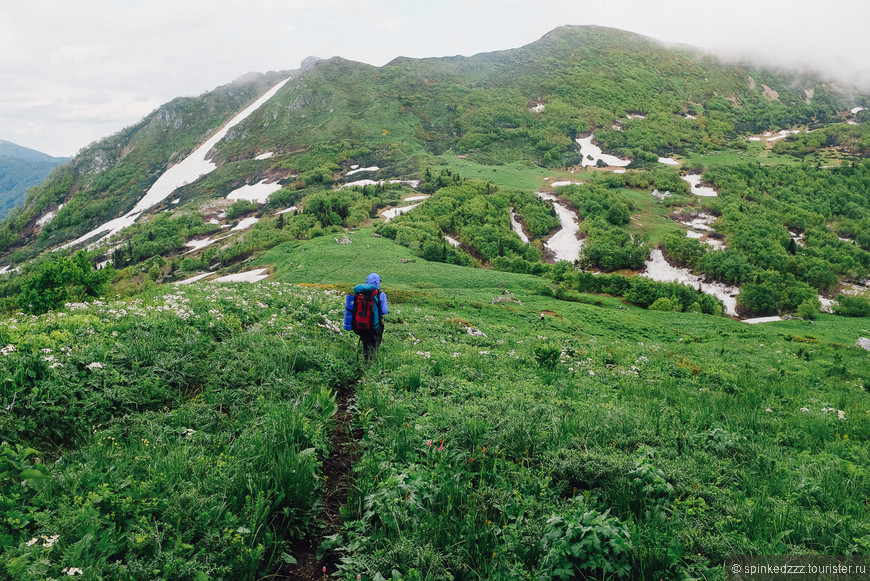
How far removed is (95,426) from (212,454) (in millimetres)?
2098

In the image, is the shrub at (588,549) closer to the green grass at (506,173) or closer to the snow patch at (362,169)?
the green grass at (506,173)

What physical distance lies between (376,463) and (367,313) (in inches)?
210

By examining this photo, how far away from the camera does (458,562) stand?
3959 mm

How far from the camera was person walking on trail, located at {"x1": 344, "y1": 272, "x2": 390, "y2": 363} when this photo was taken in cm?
1041

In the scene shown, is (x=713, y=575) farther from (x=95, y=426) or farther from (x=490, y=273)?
(x=490, y=273)

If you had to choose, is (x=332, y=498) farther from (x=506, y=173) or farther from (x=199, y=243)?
(x=506, y=173)

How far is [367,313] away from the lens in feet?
34.1

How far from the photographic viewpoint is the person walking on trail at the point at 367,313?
1041cm

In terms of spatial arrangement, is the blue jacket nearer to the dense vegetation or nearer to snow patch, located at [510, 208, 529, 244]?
the dense vegetation

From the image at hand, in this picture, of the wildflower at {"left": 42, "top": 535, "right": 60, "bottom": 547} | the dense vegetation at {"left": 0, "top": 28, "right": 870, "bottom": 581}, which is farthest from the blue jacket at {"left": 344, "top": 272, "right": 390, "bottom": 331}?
the wildflower at {"left": 42, "top": 535, "right": 60, "bottom": 547}

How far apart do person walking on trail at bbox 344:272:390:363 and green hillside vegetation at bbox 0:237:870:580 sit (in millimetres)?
595

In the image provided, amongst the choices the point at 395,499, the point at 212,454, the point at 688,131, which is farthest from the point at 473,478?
the point at 688,131

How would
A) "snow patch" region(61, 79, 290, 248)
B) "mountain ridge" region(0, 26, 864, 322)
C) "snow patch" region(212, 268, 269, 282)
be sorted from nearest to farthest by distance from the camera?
1. "snow patch" region(212, 268, 269, 282)
2. "snow patch" region(61, 79, 290, 248)
3. "mountain ridge" region(0, 26, 864, 322)

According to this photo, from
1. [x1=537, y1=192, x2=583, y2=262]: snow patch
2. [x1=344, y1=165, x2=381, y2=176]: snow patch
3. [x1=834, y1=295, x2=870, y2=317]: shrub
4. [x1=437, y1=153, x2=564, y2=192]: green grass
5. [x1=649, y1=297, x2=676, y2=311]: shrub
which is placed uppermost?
[x1=344, y1=165, x2=381, y2=176]: snow patch
